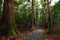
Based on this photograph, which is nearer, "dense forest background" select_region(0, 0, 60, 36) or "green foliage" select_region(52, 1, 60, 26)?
"dense forest background" select_region(0, 0, 60, 36)

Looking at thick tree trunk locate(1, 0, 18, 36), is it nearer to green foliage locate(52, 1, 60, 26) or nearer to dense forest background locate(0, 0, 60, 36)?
dense forest background locate(0, 0, 60, 36)

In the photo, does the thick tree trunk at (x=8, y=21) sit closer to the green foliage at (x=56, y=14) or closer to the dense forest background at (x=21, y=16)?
the dense forest background at (x=21, y=16)

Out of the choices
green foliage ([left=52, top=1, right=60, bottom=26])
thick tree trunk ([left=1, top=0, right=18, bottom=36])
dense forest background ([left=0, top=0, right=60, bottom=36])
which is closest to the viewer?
thick tree trunk ([left=1, top=0, right=18, bottom=36])

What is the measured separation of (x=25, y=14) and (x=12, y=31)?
49.6 ft

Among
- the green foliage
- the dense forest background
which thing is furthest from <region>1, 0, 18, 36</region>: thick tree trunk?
the green foliage

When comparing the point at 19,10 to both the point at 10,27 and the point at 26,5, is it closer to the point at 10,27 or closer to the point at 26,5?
the point at 26,5

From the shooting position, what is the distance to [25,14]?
30188mm

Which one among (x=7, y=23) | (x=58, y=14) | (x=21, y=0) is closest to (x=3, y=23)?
(x=7, y=23)

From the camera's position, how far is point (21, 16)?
96.5 ft

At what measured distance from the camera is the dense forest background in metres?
15.3

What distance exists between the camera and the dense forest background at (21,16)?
602 inches

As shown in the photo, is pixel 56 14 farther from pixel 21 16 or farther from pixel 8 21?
pixel 8 21

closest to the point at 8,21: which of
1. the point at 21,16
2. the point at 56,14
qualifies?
the point at 56,14

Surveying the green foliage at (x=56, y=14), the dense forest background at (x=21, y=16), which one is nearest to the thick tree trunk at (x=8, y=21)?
the dense forest background at (x=21, y=16)
